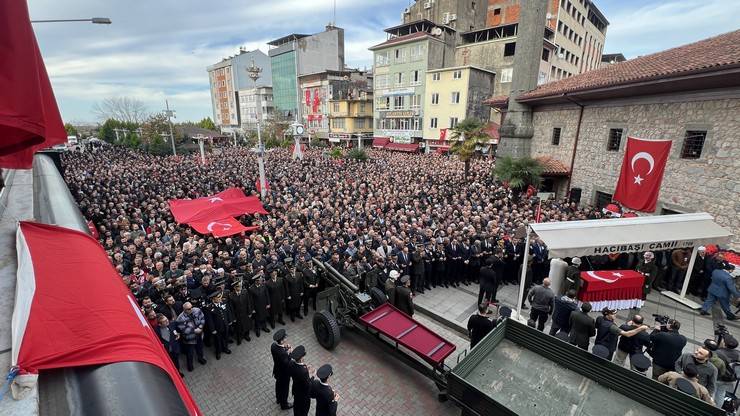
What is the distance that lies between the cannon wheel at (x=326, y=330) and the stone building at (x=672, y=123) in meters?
14.0

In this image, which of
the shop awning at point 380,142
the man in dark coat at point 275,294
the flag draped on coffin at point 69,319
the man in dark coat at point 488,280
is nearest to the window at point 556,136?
the man in dark coat at point 488,280

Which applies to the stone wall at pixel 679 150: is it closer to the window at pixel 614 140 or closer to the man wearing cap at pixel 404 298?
the window at pixel 614 140

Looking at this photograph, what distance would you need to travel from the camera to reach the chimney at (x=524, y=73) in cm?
2150

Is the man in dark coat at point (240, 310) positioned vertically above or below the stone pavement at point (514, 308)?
above

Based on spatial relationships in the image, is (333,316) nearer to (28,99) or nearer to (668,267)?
(28,99)

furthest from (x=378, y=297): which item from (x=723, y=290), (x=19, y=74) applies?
(x=723, y=290)

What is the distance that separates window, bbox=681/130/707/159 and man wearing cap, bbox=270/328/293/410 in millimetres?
15998

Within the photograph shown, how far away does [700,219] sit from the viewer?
10.3 m

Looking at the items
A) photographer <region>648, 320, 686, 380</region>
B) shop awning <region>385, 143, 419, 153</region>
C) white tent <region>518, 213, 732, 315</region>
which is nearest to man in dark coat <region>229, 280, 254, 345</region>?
white tent <region>518, 213, 732, 315</region>

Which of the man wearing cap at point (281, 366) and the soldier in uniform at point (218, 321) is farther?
the soldier in uniform at point (218, 321)

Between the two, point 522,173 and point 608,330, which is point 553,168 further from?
point 608,330

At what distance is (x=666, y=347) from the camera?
643 centimetres

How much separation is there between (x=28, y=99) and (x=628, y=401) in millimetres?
7790

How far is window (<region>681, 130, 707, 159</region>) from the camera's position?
42.1ft
